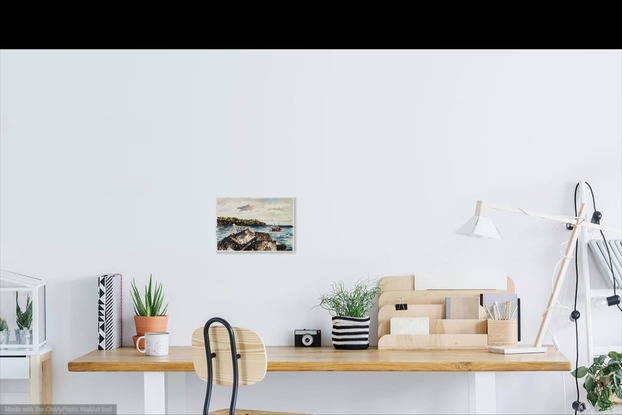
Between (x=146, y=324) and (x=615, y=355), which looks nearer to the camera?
(x=615, y=355)

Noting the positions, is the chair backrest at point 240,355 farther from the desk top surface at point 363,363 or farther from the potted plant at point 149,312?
the potted plant at point 149,312

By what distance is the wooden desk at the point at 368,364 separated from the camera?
9.10ft

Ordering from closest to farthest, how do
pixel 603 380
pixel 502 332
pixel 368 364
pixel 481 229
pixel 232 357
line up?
pixel 232 357 → pixel 368 364 → pixel 481 229 → pixel 603 380 → pixel 502 332

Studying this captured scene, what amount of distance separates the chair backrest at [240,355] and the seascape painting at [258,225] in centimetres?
87

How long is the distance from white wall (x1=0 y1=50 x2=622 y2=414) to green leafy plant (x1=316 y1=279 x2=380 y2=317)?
4 cm

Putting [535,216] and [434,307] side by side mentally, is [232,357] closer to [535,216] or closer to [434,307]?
[434,307]

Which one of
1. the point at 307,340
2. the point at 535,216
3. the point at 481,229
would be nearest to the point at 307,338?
the point at 307,340

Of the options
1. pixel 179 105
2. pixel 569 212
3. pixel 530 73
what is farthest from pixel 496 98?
pixel 179 105

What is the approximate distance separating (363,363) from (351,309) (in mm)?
411

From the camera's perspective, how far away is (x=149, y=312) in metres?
3.22

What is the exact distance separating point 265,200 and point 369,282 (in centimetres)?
58
